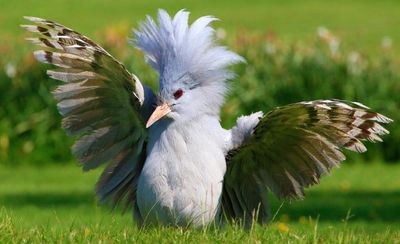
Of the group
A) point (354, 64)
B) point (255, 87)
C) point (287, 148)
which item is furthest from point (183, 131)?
point (354, 64)

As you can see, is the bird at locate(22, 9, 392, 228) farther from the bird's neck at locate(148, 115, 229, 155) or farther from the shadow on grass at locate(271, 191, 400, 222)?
the shadow on grass at locate(271, 191, 400, 222)

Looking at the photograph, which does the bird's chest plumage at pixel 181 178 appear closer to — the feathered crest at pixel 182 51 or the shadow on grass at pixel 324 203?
the feathered crest at pixel 182 51

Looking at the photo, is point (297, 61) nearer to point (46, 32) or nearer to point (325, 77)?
point (325, 77)

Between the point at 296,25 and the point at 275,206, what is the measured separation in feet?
55.4

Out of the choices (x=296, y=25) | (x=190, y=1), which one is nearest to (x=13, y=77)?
(x=296, y=25)

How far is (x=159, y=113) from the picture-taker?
21.7ft

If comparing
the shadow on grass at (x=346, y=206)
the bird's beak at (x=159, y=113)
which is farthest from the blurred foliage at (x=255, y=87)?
the bird's beak at (x=159, y=113)

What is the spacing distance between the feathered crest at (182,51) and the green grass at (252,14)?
17976mm

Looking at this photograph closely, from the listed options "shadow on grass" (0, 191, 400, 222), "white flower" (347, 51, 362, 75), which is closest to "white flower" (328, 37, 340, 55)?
"white flower" (347, 51, 362, 75)

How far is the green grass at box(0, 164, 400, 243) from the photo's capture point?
6129 millimetres

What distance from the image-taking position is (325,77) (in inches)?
581

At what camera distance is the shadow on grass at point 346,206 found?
10.7 meters

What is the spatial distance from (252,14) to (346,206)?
61.9ft

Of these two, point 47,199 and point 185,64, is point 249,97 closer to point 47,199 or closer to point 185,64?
point 47,199
